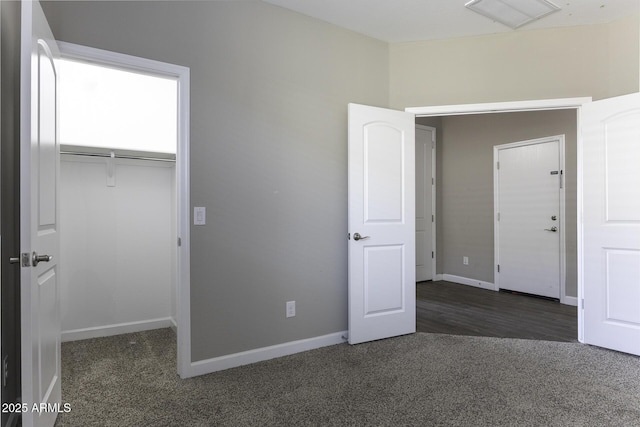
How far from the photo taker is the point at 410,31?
316cm

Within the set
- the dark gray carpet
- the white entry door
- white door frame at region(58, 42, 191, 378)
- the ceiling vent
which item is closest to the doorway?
the white entry door

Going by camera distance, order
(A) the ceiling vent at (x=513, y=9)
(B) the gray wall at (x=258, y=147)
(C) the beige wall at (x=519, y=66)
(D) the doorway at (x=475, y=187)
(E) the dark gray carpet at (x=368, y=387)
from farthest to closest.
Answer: (D) the doorway at (x=475, y=187) → (C) the beige wall at (x=519, y=66) → (A) the ceiling vent at (x=513, y=9) → (B) the gray wall at (x=258, y=147) → (E) the dark gray carpet at (x=368, y=387)

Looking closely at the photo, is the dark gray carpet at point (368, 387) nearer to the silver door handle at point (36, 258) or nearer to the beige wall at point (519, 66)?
the silver door handle at point (36, 258)

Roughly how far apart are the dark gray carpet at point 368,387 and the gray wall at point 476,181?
2.36 m

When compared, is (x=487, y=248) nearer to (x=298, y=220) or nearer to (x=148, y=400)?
(x=298, y=220)

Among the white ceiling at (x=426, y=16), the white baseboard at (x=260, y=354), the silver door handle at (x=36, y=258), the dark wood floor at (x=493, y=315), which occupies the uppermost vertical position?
the white ceiling at (x=426, y=16)

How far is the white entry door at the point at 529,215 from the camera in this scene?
4496 millimetres

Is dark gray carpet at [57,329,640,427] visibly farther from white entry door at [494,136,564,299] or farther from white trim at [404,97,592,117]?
white trim at [404,97,592,117]

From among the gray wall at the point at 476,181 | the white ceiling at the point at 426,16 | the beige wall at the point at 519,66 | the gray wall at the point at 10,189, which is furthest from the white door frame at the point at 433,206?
the gray wall at the point at 10,189

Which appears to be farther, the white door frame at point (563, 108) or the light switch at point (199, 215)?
the white door frame at point (563, 108)

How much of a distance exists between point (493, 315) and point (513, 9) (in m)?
2.90

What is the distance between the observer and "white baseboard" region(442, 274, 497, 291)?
5189mm

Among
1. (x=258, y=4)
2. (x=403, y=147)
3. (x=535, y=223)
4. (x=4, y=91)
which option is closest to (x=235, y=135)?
(x=258, y=4)

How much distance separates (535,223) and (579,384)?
2.82 metres
